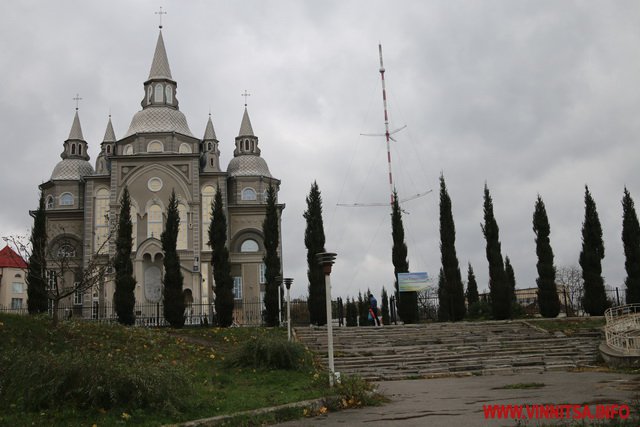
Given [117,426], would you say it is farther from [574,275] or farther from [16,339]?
[574,275]

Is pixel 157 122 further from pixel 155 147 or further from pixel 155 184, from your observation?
pixel 155 184

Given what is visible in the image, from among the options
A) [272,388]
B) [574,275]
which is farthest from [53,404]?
[574,275]

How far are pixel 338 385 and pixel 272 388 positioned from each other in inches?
59.7

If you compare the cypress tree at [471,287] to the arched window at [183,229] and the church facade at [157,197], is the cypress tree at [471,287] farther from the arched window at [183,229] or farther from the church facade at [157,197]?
the arched window at [183,229]

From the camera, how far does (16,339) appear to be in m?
16.2

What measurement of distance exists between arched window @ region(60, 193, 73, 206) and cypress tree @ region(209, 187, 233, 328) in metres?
25.0

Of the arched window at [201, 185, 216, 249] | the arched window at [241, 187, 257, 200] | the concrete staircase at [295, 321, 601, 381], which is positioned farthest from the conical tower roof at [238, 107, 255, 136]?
the concrete staircase at [295, 321, 601, 381]

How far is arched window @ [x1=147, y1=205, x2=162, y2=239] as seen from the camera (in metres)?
45.9

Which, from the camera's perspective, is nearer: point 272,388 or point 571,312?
point 272,388

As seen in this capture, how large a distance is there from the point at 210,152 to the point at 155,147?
592cm

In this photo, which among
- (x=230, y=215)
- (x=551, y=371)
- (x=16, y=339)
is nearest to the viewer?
(x=16, y=339)

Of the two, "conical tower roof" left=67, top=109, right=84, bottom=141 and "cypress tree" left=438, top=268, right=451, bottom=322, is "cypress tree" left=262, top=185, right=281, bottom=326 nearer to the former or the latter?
"cypress tree" left=438, top=268, right=451, bottom=322

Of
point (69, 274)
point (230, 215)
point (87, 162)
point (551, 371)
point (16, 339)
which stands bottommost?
point (551, 371)

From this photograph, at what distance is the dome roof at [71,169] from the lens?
51.4m
